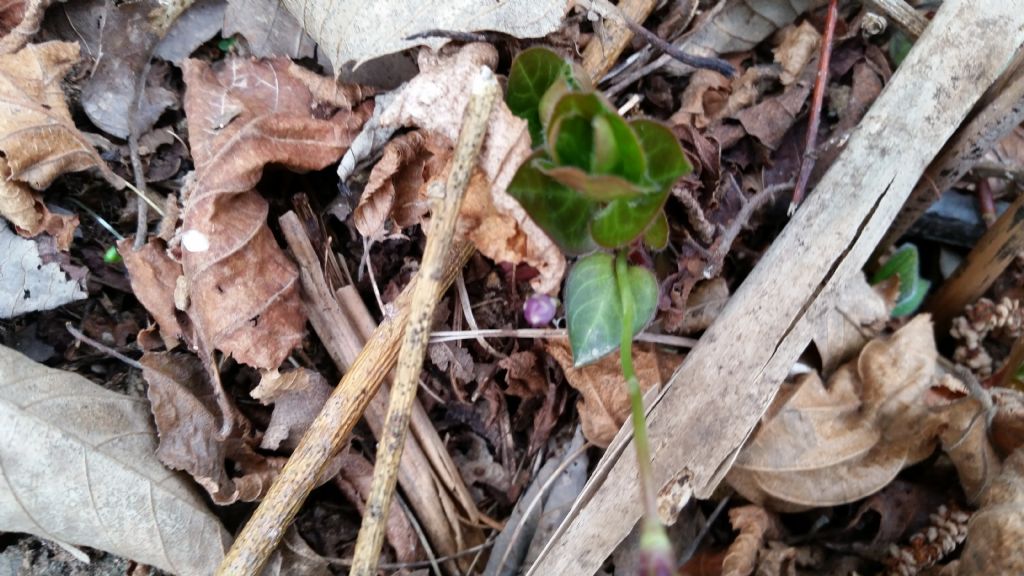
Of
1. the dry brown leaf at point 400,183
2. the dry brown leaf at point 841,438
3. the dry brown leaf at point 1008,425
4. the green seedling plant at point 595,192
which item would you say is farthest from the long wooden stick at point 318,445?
the dry brown leaf at point 1008,425

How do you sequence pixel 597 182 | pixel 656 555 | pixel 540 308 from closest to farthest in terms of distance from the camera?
pixel 656 555
pixel 597 182
pixel 540 308

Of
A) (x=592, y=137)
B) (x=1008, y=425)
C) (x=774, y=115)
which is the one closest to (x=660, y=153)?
(x=592, y=137)

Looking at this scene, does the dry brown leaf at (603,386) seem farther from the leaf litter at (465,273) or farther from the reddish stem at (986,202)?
the reddish stem at (986,202)

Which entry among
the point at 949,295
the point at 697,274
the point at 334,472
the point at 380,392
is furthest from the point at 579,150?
the point at 949,295

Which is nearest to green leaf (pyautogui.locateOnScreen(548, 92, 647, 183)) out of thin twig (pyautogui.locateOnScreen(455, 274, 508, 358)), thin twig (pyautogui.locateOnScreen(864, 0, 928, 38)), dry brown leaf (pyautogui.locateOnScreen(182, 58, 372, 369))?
thin twig (pyautogui.locateOnScreen(455, 274, 508, 358))

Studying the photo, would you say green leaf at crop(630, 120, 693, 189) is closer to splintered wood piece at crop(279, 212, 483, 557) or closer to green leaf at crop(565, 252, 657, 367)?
green leaf at crop(565, 252, 657, 367)

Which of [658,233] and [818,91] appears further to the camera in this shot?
[818,91]

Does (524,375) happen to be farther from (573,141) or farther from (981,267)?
(981,267)
